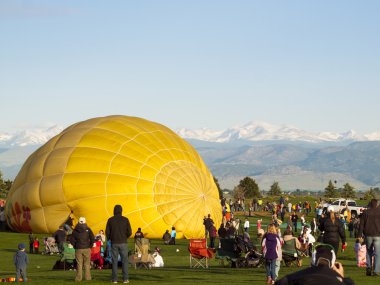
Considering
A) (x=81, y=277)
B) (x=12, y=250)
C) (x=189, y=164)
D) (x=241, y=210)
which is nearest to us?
(x=81, y=277)

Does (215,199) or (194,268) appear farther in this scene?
(215,199)

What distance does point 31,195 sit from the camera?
166 ft

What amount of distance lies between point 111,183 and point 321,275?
4036cm

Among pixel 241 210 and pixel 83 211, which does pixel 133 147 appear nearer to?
pixel 83 211

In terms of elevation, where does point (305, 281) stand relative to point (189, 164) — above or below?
below

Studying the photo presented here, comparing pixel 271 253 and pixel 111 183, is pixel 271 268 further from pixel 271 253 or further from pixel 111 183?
pixel 111 183

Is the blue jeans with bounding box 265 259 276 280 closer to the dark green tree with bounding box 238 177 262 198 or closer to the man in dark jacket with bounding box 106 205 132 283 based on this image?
the man in dark jacket with bounding box 106 205 132 283

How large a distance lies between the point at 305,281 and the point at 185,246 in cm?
3697

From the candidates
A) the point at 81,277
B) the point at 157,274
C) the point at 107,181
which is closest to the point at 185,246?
the point at 107,181

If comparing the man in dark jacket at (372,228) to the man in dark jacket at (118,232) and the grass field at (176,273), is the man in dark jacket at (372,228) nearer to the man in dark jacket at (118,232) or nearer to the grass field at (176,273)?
the grass field at (176,273)

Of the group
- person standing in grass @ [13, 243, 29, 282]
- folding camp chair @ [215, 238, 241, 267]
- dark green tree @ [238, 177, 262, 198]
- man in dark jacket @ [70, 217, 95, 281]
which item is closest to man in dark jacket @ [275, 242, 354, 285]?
man in dark jacket @ [70, 217, 95, 281]

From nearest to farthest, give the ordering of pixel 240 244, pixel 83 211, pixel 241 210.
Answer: pixel 240 244
pixel 83 211
pixel 241 210

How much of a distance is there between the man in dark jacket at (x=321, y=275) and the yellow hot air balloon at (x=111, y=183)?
128 ft

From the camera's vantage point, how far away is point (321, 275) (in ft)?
31.5
